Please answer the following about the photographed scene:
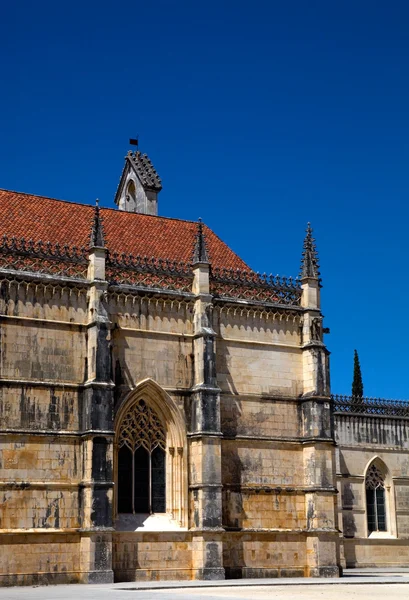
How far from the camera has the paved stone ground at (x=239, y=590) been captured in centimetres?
2355

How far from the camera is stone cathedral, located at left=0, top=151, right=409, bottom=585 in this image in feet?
99.4

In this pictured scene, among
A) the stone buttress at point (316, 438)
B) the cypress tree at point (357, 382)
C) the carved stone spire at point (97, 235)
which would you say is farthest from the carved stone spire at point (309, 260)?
the cypress tree at point (357, 382)

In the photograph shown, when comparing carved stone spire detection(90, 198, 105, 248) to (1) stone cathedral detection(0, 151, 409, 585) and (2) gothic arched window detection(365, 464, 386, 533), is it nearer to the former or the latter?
(1) stone cathedral detection(0, 151, 409, 585)

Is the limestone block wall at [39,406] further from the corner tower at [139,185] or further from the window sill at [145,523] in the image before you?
the corner tower at [139,185]

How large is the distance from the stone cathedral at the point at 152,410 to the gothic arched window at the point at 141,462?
46 millimetres

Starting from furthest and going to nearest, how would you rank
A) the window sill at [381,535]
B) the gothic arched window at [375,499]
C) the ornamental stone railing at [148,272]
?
the gothic arched window at [375,499] → the window sill at [381,535] → the ornamental stone railing at [148,272]

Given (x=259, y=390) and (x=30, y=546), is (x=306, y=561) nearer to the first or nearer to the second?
(x=259, y=390)

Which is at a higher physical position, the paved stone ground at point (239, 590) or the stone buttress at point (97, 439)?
the stone buttress at point (97, 439)

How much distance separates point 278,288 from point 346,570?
474 inches

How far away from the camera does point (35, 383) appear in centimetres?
3069

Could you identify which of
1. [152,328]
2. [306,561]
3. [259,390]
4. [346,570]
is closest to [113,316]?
[152,328]

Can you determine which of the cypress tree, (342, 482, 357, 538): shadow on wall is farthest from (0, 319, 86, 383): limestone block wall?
the cypress tree

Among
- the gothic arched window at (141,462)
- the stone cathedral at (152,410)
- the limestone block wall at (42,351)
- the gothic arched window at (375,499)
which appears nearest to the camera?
the stone cathedral at (152,410)

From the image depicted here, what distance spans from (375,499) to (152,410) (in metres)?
15.1
